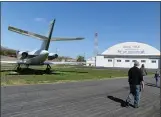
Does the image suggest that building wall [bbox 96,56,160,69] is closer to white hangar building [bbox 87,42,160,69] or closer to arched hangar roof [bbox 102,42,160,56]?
white hangar building [bbox 87,42,160,69]

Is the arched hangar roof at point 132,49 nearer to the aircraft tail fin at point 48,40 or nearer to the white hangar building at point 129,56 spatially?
the white hangar building at point 129,56

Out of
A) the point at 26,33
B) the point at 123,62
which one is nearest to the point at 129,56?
the point at 123,62

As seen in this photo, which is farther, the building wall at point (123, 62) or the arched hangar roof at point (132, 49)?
the arched hangar roof at point (132, 49)

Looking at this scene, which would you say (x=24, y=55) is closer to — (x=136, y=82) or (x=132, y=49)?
(x=136, y=82)

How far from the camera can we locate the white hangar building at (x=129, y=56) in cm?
8525

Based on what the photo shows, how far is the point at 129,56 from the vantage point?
88.5 m

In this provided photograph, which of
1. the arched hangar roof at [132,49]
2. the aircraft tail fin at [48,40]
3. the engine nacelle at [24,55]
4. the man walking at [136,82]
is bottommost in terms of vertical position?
the man walking at [136,82]

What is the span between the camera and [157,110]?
32.3 ft

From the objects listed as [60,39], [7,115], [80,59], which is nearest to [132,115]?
[7,115]

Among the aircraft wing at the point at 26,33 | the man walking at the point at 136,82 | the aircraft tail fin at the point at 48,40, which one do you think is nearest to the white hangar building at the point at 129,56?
the aircraft tail fin at the point at 48,40

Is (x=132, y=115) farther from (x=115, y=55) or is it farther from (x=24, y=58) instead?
(x=115, y=55)

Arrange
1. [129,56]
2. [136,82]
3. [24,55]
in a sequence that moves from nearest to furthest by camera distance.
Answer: [136,82]
[24,55]
[129,56]

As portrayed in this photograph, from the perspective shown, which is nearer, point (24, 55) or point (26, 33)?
point (26, 33)

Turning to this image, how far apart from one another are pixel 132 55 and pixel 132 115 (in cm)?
8048
